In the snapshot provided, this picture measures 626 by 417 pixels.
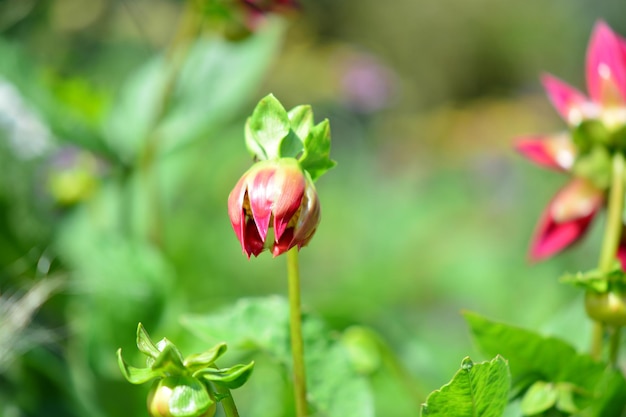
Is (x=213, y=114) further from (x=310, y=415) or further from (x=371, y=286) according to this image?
(x=371, y=286)

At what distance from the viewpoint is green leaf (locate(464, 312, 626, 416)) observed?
0.47 m

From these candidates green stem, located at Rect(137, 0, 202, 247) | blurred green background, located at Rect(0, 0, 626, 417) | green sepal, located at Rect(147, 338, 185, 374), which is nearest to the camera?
green sepal, located at Rect(147, 338, 185, 374)

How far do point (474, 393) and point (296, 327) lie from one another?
0.30 ft

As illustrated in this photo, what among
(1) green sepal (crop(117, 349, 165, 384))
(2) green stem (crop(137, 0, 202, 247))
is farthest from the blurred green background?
(1) green sepal (crop(117, 349, 165, 384))

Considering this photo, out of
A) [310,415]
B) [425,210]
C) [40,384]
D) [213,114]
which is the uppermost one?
[425,210]

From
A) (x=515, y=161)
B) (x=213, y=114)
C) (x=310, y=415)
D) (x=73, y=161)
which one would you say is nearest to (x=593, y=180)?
(x=310, y=415)

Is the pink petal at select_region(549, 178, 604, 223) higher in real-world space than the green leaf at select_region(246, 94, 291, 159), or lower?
higher

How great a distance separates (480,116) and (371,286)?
276cm

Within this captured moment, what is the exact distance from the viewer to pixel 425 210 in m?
2.09

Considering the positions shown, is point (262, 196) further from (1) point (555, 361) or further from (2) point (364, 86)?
(2) point (364, 86)

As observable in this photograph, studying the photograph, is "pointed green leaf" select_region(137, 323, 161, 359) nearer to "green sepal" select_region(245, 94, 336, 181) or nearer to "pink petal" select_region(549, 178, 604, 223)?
"green sepal" select_region(245, 94, 336, 181)

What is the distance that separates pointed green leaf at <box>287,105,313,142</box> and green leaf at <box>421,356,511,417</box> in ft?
0.42

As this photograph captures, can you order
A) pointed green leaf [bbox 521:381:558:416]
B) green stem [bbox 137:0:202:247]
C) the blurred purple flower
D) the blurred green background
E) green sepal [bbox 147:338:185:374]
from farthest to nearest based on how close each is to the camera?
1. the blurred purple flower
2. green stem [bbox 137:0:202:247]
3. the blurred green background
4. pointed green leaf [bbox 521:381:558:416]
5. green sepal [bbox 147:338:185:374]

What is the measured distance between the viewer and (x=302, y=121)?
0.42 m
